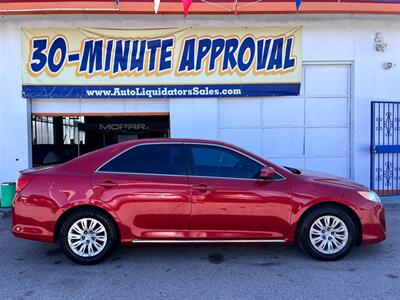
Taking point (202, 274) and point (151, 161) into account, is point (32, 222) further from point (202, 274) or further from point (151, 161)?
point (202, 274)

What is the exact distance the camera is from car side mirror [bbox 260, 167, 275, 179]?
204 inches

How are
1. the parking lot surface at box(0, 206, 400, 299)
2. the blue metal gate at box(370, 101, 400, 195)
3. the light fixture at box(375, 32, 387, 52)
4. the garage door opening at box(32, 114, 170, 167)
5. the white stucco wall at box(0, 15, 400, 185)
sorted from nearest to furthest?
the parking lot surface at box(0, 206, 400, 299) < the white stucco wall at box(0, 15, 400, 185) < the light fixture at box(375, 32, 387, 52) < the blue metal gate at box(370, 101, 400, 195) < the garage door opening at box(32, 114, 170, 167)

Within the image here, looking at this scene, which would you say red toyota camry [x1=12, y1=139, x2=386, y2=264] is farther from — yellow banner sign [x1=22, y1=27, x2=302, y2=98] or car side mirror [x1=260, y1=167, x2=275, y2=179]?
yellow banner sign [x1=22, y1=27, x2=302, y2=98]

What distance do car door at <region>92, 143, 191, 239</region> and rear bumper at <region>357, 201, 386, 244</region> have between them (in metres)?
2.22

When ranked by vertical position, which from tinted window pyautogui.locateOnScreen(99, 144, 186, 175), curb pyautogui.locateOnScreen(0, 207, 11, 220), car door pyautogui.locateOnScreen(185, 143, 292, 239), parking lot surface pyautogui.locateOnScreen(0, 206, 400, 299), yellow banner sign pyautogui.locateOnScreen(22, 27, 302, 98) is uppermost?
yellow banner sign pyautogui.locateOnScreen(22, 27, 302, 98)

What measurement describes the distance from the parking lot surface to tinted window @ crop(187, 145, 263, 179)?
112cm

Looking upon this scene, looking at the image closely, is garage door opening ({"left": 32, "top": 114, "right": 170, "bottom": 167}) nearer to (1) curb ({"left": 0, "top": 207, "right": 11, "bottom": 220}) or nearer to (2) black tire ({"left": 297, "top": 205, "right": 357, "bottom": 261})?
(1) curb ({"left": 0, "top": 207, "right": 11, "bottom": 220})

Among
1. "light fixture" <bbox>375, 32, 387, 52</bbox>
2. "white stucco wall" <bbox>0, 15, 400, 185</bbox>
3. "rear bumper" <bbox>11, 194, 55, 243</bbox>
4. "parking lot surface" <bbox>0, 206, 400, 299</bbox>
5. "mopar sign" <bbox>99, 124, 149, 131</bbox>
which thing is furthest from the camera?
"mopar sign" <bbox>99, 124, 149, 131</bbox>

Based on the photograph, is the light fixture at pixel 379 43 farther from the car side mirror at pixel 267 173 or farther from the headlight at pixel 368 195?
the car side mirror at pixel 267 173

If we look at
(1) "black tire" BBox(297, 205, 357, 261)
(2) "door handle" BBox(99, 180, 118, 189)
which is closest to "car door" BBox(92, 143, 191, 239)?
(2) "door handle" BBox(99, 180, 118, 189)

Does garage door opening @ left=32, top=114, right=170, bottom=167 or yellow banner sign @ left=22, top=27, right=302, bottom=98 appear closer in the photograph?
yellow banner sign @ left=22, top=27, right=302, bottom=98

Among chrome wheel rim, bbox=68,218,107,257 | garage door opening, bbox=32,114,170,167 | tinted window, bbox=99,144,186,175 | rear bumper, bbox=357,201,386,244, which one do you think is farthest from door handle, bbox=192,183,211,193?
garage door opening, bbox=32,114,170,167

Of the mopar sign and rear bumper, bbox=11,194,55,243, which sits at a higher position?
the mopar sign

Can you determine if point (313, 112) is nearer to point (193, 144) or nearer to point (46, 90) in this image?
point (193, 144)
